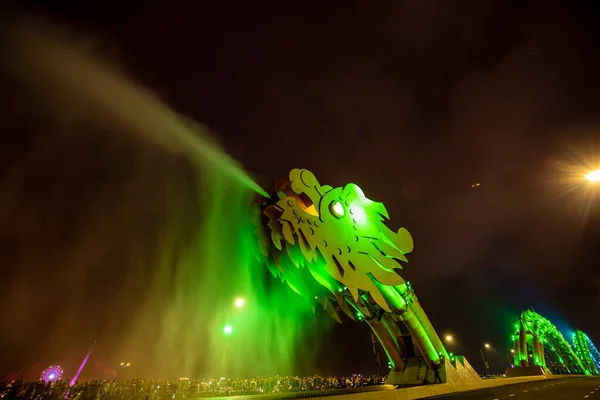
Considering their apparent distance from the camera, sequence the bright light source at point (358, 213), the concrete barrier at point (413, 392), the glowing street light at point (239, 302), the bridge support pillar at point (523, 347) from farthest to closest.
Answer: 1. the bridge support pillar at point (523, 347)
2. the glowing street light at point (239, 302)
3. the bright light source at point (358, 213)
4. the concrete barrier at point (413, 392)

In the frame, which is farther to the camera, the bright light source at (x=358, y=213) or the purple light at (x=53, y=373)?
the purple light at (x=53, y=373)

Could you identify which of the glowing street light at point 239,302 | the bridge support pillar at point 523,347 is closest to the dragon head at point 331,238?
the glowing street light at point 239,302

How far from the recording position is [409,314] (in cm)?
2044

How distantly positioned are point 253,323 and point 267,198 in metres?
20.0

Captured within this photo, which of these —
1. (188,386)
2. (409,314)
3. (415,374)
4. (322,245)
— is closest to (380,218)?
(322,245)

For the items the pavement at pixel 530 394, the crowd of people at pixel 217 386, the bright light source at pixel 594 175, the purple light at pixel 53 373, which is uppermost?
the purple light at pixel 53 373

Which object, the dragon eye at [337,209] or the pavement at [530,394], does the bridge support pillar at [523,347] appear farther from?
the dragon eye at [337,209]

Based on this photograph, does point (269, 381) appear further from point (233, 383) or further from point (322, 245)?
point (322, 245)

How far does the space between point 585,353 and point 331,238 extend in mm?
94185

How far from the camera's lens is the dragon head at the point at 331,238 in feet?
44.3

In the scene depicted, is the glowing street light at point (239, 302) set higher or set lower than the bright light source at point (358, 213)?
lower

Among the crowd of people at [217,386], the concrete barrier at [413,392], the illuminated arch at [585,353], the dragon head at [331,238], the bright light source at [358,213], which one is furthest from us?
the illuminated arch at [585,353]

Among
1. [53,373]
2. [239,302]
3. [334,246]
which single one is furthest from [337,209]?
[53,373]

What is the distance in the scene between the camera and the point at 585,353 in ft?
230
